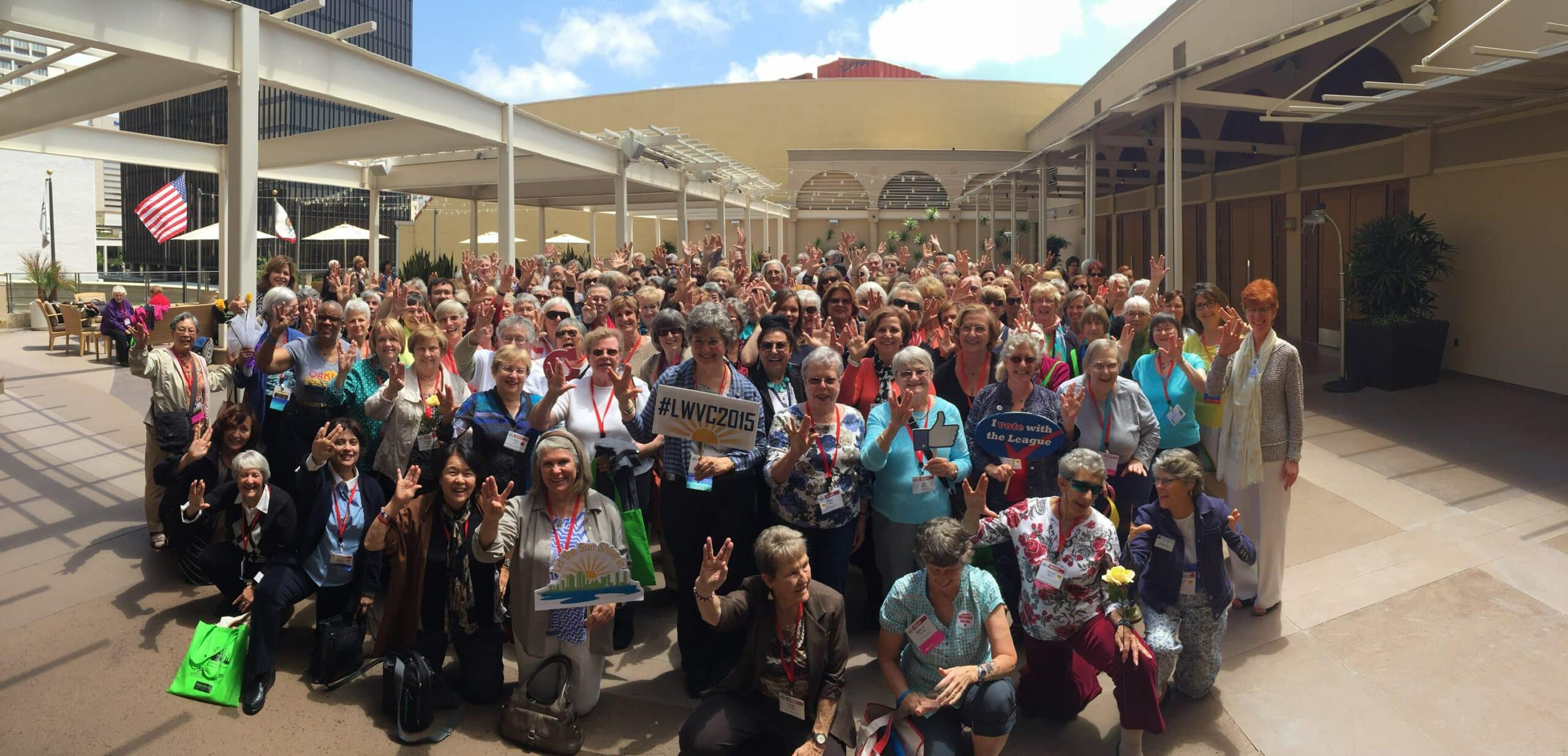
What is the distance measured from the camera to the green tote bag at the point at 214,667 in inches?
168


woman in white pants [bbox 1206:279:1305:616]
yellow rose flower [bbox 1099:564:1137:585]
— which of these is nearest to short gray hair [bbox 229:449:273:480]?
yellow rose flower [bbox 1099:564:1137:585]

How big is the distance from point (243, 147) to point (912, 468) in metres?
7.36

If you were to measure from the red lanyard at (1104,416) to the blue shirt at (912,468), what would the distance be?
0.71 metres

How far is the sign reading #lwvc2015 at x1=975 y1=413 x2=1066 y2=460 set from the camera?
14.3 feet

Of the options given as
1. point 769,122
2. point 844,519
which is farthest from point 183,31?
point 769,122

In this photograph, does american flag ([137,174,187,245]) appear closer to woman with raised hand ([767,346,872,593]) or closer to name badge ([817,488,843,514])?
woman with raised hand ([767,346,872,593])

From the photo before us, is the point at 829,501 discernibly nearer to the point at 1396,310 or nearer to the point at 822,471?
the point at 822,471

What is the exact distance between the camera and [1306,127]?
1513 cm

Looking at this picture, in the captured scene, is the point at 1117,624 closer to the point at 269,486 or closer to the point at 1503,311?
the point at 269,486

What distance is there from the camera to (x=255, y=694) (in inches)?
169

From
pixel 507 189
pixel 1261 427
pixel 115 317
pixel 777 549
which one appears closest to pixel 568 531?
pixel 777 549

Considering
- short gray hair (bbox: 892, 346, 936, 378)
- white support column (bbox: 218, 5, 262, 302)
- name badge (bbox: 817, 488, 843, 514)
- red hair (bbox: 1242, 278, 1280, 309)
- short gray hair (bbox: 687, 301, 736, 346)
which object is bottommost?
name badge (bbox: 817, 488, 843, 514)

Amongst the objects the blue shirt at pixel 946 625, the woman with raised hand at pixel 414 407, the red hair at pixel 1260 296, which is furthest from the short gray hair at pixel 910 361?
the woman with raised hand at pixel 414 407

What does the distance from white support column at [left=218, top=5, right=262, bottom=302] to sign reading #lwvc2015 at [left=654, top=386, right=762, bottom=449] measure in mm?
6273
